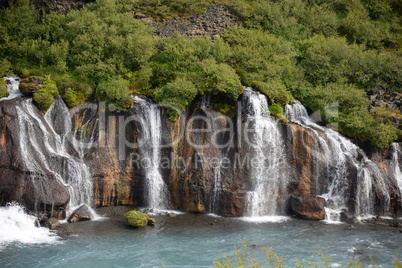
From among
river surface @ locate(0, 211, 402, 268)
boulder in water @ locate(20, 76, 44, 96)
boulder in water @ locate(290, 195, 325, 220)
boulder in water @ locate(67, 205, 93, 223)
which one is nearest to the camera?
river surface @ locate(0, 211, 402, 268)

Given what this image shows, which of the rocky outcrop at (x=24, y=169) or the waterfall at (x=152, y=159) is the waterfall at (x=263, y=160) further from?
the rocky outcrop at (x=24, y=169)

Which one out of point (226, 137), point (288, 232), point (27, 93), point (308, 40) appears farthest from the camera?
point (308, 40)

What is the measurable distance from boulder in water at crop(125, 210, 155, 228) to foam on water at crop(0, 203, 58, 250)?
3.69 metres

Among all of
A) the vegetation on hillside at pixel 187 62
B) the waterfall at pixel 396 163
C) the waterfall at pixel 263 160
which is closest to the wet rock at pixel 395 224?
the waterfall at pixel 396 163

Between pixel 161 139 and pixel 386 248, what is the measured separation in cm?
1302

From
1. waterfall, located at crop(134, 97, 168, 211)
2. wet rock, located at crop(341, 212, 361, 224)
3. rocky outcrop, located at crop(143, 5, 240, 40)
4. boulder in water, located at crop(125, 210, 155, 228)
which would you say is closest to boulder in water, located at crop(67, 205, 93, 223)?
boulder in water, located at crop(125, 210, 155, 228)

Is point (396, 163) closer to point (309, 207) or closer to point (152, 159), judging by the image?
point (309, 207)

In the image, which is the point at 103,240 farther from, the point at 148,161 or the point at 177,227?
the point at 148,161

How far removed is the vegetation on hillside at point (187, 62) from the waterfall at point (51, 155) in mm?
849

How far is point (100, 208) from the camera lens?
22.3m

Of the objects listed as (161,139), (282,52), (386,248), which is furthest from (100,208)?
(282,52)

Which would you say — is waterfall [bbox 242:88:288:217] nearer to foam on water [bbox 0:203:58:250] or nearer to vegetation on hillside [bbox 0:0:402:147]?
vegetation on hillside [bbox 0:0:402:147]

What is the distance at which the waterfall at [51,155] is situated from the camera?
20219 mm

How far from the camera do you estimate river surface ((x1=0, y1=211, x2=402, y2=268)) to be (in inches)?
655
